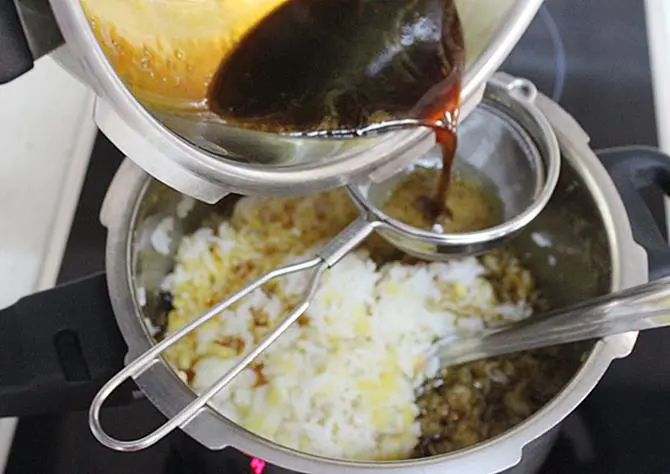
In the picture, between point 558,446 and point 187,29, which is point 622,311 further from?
point 187,29

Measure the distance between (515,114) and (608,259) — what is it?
0.19m

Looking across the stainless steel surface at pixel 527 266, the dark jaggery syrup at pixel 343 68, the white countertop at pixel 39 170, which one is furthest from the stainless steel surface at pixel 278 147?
the white countertop at pixel 39 170

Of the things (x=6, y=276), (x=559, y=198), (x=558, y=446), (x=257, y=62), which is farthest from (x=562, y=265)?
(x=6, y=276)

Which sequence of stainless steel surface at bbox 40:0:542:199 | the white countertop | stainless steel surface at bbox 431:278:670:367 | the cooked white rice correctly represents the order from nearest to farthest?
stainless steel surface at bbox 40:0:542:199 → stainless steel surface at bbox 431:278:670:367 → the cooked white rice → the white countertop

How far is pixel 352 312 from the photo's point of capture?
90 cm

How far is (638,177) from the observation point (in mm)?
872

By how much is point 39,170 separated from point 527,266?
0.55 metres

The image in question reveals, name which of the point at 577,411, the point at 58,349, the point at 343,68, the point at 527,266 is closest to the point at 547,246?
the point at 527,266

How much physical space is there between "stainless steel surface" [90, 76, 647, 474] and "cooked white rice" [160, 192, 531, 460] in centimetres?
5

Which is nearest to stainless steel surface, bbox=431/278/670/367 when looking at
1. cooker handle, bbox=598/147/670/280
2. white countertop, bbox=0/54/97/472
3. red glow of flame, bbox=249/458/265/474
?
cooker handle, bbox=598/147/670/280

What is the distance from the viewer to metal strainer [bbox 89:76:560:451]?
0.76 meters

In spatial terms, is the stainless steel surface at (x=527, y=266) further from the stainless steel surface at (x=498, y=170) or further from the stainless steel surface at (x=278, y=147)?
the stainless steel surface at (x=278, y=147)

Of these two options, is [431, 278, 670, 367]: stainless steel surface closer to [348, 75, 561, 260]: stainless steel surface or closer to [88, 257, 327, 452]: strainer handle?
[348, 75, 561, 260]: stainless steel surface

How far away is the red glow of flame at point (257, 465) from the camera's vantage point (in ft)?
2.23
